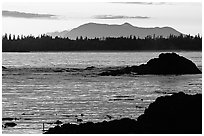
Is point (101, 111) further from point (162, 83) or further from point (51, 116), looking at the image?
point (162, 83)

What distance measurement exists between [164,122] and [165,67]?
47150mm

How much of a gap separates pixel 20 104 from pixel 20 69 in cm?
3402

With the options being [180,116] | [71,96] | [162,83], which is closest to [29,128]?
[180,116]

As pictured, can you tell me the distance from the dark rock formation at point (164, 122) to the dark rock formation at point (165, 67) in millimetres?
39118

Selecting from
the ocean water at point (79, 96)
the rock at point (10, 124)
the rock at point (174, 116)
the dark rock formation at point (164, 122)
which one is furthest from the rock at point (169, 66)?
the dark rock formation at point (164, 122)

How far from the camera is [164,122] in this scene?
1906 centimetres

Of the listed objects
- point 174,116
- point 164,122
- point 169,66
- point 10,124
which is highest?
point 169,66

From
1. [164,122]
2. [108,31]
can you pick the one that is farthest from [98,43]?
[164,122]

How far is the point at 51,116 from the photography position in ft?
108

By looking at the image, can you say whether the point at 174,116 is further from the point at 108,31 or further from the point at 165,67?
the point at 165,67

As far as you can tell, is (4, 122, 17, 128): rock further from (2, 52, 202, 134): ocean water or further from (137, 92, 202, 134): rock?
(137, 92, 202, 134): rock

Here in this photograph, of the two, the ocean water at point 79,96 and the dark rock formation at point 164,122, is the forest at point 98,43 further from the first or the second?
the dark rock formation at point 164,122

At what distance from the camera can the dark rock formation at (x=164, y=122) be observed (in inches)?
728

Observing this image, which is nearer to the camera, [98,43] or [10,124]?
[10,124]
